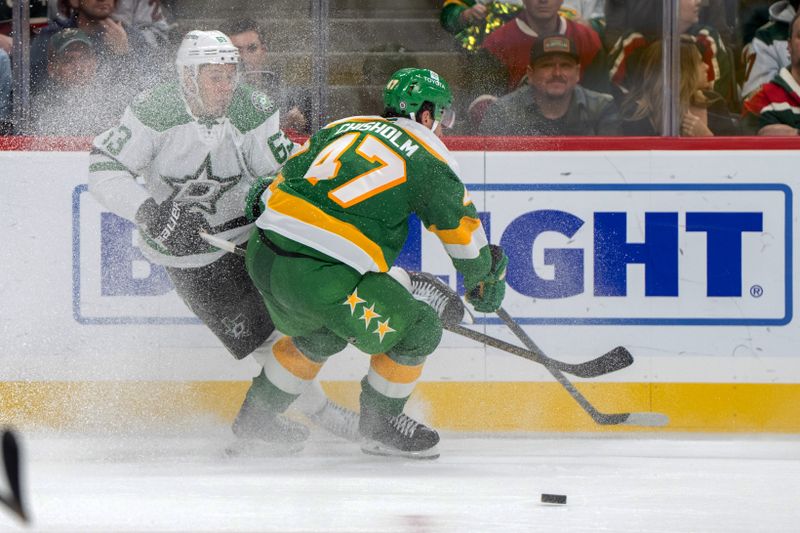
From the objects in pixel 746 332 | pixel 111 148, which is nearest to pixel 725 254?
pixel 746 332

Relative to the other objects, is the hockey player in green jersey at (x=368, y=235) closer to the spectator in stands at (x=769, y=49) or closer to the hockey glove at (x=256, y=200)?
the hockey glove at (x=256, y=200)

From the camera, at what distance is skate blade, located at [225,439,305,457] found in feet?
13.5

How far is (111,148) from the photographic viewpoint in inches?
168

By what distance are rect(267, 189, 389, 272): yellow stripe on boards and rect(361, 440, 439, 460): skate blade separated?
58 centimetres

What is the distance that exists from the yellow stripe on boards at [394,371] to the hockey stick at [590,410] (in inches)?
19.0

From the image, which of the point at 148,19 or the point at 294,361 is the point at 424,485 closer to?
the point at 294,361

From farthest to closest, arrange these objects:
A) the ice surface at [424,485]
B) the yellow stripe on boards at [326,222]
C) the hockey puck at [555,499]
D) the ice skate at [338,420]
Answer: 1. the ice skate at [338,420]
2. the yellow stripe on boards at [326,222]
3. the hockey puck at [555,499]
4. the ice surface at [424,485]

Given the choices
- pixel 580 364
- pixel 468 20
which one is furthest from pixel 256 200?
pixel 580 364

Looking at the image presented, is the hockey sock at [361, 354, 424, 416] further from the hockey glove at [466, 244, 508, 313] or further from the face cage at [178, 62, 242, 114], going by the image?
the face cage at [178, 62, 242, 114]

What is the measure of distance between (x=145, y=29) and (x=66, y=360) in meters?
1.12

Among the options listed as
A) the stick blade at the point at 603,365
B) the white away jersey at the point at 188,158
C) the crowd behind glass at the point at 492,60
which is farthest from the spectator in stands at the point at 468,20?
the stick blade at the point at 603,365

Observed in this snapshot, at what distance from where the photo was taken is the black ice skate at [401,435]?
4098 mm

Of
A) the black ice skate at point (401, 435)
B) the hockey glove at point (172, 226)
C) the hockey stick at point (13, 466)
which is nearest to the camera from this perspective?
the hockey stick at point (13, 466)

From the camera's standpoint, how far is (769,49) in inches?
181
